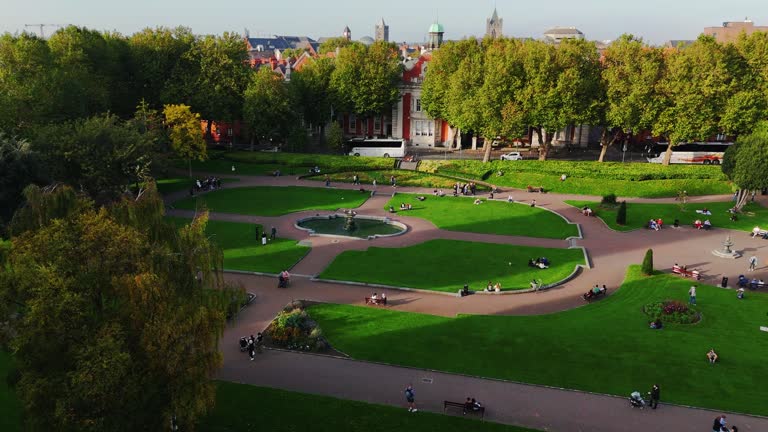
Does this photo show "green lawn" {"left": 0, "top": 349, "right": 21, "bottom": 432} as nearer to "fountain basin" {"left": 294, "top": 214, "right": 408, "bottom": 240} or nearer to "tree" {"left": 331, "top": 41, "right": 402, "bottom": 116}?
"fountain basin" {"left": 294, "top": 214, "right": 408, "bottom": 240}

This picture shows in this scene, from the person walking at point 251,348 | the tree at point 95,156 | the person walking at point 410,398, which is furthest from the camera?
the tree at point 95,156

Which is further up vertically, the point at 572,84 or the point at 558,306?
the point at 572,84

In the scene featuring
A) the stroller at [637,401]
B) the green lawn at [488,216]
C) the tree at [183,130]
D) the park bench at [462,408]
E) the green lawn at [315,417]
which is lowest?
the green lawn at [315,417]

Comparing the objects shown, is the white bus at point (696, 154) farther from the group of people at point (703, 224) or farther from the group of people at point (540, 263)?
the group of people at point (540, 263)

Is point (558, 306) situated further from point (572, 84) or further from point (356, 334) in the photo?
point (572, 84)

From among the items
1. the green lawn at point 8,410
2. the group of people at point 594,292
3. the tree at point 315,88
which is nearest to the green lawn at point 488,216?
the group of people at point 594,292

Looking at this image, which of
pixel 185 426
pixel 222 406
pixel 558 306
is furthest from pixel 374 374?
pixel 558 306
